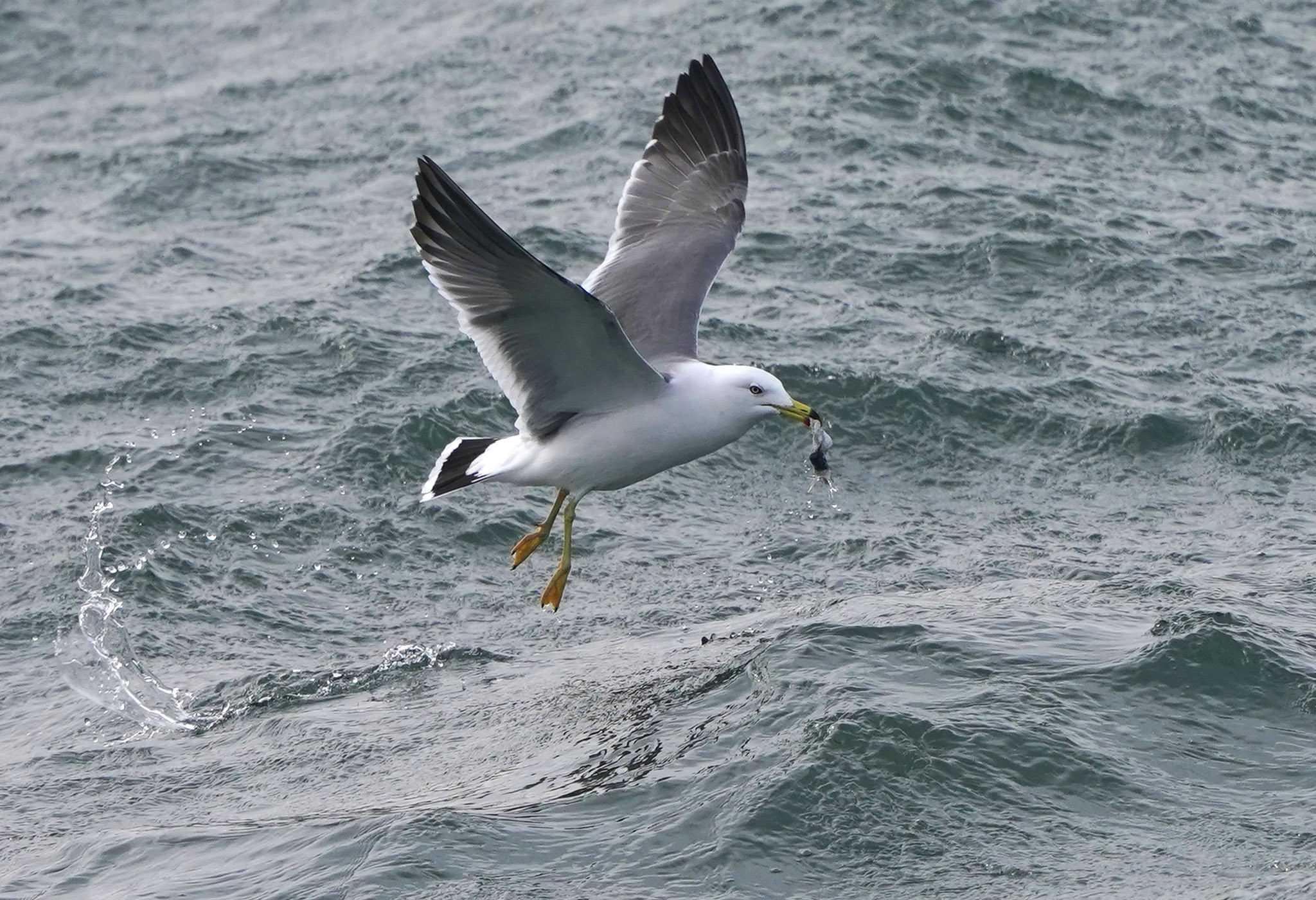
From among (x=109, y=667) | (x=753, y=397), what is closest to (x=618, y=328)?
(x=753, y=397)

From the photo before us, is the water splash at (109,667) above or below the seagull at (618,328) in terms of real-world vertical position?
below

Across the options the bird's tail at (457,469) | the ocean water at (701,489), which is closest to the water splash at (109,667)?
the ocean water at (701,489)

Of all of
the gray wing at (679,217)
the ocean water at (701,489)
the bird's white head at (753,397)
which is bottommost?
the ocean water at (701,489)

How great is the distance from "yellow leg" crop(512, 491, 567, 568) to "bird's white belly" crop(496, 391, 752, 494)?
405mm

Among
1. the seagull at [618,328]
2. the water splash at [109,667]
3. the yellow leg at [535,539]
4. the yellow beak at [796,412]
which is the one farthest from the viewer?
the yellow leg at [535,539]

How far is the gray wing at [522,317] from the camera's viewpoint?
673 centimetres

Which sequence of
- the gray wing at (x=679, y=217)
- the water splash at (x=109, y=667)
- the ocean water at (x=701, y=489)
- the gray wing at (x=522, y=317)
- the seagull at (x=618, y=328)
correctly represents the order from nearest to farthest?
the ocean water at (x=701, y=489)
the gray wing at (x=522, y=317)
the seagull at (x=618, y=328)
the water splash at (x=109, y=667)
the gray wing at (x=679, y=217)

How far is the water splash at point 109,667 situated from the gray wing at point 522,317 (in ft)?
6.65

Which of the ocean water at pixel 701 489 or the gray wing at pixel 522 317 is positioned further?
the gray wing at pixel 522 317

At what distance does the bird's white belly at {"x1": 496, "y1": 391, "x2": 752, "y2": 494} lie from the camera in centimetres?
755

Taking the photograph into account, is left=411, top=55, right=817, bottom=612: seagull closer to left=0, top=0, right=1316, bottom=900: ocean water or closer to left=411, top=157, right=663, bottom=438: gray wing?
left=411, top=157, right=663, bottom=438: gray wing

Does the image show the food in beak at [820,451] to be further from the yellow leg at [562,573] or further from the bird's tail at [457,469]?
the bird's tail at [457,469]

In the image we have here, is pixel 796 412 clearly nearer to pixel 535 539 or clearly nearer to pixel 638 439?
pixel 638 439

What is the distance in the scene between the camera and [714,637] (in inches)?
321
